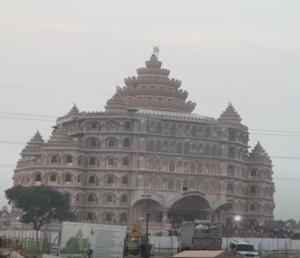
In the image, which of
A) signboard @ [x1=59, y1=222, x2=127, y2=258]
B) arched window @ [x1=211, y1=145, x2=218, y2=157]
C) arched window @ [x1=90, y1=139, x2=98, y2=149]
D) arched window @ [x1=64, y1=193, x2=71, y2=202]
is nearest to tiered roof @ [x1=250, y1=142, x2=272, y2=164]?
arched window @ [x1=211, y1=145, x2=218, y2=157]

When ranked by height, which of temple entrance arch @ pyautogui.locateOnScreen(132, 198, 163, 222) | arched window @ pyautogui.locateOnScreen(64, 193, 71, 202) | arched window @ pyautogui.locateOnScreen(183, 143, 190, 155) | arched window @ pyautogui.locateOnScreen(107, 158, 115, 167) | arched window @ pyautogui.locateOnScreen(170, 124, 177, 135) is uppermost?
arched window @ pyautogui.locateOnScreen(170, 124, 177, 135)

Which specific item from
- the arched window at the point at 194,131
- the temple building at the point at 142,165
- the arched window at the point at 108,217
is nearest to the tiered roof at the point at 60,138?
the temple building at the point at 142,165

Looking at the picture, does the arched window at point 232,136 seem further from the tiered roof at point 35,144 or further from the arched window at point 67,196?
the tiered roof at point 35,144

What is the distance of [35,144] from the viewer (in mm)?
104500

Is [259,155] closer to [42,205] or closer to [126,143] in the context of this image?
[126,143]

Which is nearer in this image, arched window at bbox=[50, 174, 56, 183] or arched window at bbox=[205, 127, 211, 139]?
arched window at bbox=[50, 174, 56, 183]

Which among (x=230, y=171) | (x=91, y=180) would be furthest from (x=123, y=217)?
(x=230, y=171)

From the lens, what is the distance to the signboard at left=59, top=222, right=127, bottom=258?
116 feet

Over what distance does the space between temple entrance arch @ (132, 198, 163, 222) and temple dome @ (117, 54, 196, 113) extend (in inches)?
620

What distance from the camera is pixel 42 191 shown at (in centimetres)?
8412

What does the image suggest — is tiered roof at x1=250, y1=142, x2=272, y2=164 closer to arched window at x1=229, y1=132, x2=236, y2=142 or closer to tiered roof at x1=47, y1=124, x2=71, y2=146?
arched window at x1=229, y1=132, x2=236, y2=142

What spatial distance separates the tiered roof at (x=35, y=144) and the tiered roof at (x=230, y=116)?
28.8m

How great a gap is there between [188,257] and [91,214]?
68.2 m

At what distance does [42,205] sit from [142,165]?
15.5m
